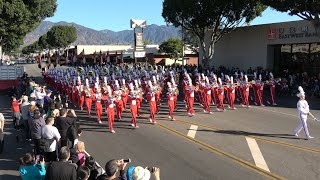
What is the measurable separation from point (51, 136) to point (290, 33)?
28008 millimetres

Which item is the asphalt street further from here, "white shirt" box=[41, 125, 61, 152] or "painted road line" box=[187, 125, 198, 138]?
"white shirt" box=[41, 125, 61, 152]

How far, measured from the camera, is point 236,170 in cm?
985

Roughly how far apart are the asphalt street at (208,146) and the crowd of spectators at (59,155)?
1.01m

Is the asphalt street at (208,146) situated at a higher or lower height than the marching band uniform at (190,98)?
lower

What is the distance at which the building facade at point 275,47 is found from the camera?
32.6 m

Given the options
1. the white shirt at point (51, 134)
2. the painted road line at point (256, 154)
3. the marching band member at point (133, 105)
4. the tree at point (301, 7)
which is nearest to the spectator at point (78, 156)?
the white shirt at point (51, 134)

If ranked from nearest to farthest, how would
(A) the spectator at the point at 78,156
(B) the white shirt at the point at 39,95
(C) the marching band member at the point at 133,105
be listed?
(A) the spectator at the point at 78,156 → (C) the marching band member at the point at 133,105 → (B) the white shirt at the point at 39,95

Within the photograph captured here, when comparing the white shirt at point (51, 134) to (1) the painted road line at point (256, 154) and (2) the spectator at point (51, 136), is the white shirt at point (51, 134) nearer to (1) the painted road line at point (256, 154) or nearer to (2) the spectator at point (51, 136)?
(2) the spectator at point (51, 136)

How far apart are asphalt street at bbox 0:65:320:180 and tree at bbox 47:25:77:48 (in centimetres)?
10792

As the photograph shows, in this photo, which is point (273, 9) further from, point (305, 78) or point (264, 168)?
point (264, 168)

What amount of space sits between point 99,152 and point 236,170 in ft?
13.5

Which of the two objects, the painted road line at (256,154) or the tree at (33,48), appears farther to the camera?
the tree at (33,48)

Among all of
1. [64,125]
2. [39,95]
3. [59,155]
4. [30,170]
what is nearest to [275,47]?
[39,95]

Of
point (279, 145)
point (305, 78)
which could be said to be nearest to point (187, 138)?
point (279, 145)
